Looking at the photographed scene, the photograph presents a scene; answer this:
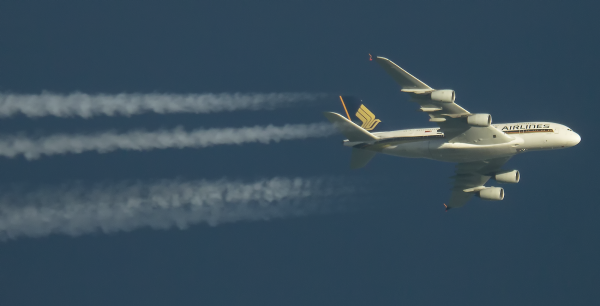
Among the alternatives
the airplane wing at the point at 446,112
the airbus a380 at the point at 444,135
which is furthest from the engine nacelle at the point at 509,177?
the airplane wing at the point at 446,112

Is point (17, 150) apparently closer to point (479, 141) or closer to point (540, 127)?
point (479, 141)

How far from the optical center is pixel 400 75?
216 feet

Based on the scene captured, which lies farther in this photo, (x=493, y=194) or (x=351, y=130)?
(x=493, y=194)

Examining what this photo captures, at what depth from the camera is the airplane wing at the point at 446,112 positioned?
65625mm

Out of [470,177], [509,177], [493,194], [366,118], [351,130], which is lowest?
[493,194]

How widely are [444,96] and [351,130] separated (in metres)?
8.77

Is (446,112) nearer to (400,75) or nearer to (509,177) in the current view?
(400,75)

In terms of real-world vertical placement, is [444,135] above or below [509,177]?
above

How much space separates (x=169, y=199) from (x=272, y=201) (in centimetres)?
856

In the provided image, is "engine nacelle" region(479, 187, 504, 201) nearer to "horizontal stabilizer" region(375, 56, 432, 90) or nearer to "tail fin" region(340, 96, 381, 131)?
"tail fin" region(340, 96, 381, 131)

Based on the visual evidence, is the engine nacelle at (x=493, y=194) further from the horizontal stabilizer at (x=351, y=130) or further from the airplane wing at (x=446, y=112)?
the horizontal stabilizer at (x=351, y=130)

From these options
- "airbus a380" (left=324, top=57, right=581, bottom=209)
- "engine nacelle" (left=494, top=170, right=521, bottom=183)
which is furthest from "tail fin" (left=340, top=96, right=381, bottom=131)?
"engine nacelle" (left=494, top=170, right=521, bottom=183)

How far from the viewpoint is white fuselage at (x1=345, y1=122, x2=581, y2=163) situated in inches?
2697

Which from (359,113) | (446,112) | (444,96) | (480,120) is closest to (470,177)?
(446,112)
